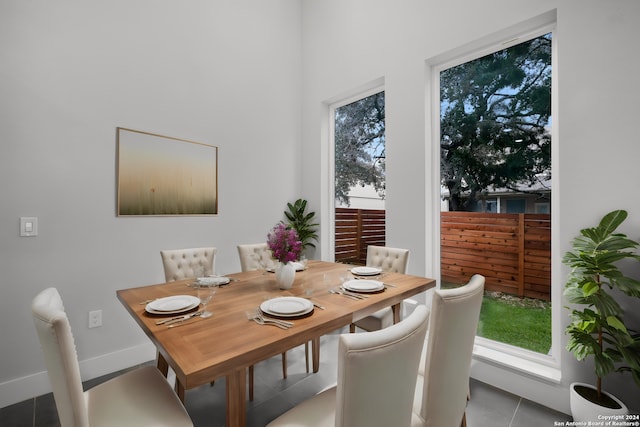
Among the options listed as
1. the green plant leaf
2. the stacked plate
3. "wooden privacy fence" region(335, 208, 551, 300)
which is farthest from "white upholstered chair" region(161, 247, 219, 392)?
the green plant leaf

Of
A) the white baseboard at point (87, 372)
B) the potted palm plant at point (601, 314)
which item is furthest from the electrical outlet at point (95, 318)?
the potted palm plant at point (601, 314)

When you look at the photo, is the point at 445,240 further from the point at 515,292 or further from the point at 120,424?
the point at 120,424

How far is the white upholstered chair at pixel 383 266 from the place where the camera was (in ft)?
7.46

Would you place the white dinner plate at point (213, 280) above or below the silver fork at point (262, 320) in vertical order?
above

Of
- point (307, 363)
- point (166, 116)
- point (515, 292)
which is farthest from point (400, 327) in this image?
point (166, 116)

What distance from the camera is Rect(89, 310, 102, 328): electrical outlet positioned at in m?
2.40

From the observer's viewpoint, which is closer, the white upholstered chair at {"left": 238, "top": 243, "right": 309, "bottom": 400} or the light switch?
the light switch

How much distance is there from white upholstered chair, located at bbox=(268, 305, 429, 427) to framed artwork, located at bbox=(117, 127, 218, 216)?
2532mm

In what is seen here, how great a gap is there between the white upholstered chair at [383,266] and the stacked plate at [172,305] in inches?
52.6

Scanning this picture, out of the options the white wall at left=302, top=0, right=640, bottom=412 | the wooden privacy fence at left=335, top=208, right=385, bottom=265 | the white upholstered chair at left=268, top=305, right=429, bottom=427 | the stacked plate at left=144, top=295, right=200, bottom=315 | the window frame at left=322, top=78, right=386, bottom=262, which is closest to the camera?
the white upholstered chair at left=268, top=305, right=429, bottom=427

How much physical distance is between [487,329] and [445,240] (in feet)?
2.71

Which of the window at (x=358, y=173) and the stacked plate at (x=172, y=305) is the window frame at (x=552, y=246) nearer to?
the window at (x=358, y=173)

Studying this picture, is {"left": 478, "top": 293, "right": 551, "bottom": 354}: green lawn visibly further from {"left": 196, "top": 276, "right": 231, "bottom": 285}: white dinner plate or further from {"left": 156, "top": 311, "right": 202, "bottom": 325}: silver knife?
{"left": 156, "top": 311, "right": 202, "bottom": 325}: silver knife

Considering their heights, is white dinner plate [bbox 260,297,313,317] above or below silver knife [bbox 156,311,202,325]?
above
